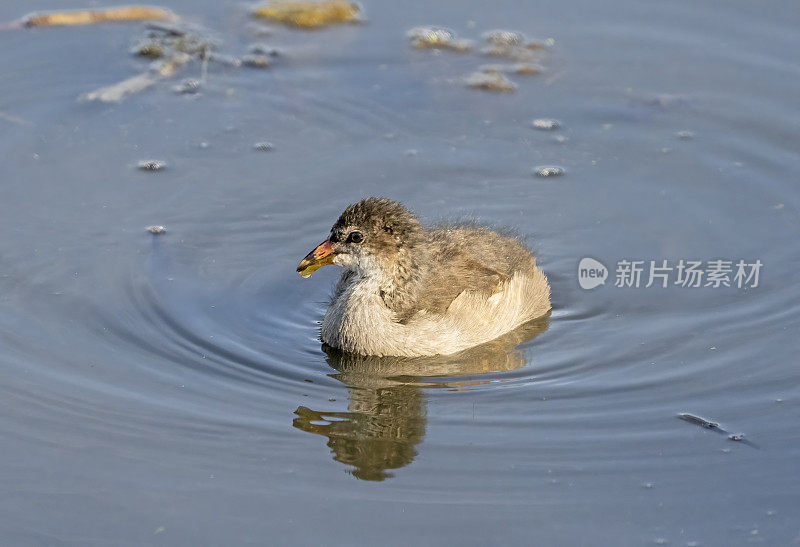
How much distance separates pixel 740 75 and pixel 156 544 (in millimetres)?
7649

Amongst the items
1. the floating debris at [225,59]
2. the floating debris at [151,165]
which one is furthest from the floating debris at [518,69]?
the floating debris at [151,165]

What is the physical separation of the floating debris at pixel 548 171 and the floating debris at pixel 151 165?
3140 millimetres

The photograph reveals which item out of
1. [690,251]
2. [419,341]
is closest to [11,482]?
[419,341]

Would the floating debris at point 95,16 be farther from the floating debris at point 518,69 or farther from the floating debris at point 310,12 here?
the floating debris at point 518,69

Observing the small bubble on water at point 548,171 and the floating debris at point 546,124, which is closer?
the small bubble on water at point 548,171

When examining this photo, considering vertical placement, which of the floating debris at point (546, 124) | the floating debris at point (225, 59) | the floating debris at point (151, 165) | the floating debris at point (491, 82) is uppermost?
the floating debris at point (491, 82)

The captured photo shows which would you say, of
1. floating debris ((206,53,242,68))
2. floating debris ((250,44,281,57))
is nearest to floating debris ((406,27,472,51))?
floating debris ((250,44,281,57))

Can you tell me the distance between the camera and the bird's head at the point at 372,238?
819 cm

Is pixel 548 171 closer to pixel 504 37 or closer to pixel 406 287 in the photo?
pixel 504 37

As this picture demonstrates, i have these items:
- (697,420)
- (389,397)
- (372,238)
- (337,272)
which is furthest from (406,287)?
(697,420)

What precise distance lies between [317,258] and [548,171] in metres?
2.83

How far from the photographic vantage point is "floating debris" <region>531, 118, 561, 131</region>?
427 inches

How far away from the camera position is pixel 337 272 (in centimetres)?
972

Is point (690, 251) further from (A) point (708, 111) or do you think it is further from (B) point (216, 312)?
(B) point (216, 312)
